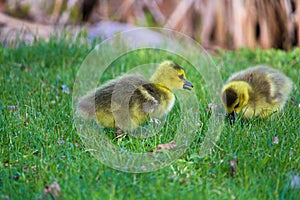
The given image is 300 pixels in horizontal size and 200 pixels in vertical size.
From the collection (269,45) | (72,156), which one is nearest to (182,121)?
(72,156)

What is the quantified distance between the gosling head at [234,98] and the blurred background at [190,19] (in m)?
2.95

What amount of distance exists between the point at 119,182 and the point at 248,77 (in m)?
1.52

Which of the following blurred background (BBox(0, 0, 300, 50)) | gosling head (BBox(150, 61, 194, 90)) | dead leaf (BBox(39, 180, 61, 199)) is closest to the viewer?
dead leaf (BBox(39, 180, 61, 199))

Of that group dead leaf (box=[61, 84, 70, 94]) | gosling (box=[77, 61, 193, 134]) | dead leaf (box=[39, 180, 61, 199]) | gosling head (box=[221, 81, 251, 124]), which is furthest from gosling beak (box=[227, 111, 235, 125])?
dead leaf (box=[61, 84, 70, 94])

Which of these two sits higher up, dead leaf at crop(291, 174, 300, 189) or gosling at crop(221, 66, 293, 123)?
gosling at crop(221, 66, 293, 123)

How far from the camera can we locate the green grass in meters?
2.68

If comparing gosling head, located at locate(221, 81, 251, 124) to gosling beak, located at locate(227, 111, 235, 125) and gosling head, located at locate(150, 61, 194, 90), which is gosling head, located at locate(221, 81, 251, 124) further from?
gosling head, located at locate(150, 61, 194, 90)

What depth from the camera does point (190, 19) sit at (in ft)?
25.2

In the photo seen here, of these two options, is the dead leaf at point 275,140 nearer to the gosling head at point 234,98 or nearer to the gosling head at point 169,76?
the gosling head at point 234,98

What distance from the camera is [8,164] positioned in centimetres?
306

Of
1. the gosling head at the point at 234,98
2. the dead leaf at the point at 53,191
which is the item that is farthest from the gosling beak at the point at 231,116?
the dead leaf at the point at 53,191

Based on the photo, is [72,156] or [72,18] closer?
[72,156]

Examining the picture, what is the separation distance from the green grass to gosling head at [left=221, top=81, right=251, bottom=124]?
0.39 feet

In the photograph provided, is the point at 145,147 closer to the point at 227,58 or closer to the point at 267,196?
the point at 267,196
